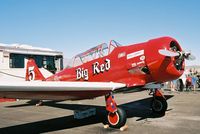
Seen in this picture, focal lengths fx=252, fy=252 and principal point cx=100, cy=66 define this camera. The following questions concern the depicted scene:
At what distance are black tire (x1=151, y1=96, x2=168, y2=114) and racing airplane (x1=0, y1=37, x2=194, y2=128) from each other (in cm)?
4

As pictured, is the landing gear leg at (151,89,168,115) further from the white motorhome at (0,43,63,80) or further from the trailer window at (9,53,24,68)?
the trailer window at (9,53,24,68)

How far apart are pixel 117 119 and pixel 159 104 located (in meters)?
2.81

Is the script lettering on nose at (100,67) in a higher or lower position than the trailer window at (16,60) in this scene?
lower

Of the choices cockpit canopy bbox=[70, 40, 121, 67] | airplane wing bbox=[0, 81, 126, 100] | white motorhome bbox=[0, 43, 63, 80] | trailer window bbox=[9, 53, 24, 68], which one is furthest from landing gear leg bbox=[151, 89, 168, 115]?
trailer window bbox=[9, 53, 24, 68]

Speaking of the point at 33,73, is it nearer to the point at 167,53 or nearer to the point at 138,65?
the point at 138,65

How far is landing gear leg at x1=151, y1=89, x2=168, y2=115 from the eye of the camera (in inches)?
385

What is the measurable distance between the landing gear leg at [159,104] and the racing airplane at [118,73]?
0.04m

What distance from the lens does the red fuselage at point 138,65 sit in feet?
26.1

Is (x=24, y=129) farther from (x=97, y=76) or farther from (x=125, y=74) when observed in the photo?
(x=125, y=74)

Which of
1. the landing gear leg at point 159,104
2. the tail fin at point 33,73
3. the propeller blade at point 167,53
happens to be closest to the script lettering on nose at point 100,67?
the propeller blade at point 167,53

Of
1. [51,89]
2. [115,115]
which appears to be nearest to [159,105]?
[115,115]

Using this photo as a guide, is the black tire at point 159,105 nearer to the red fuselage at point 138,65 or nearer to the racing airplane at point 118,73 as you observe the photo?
the racing airplane at point 118,73

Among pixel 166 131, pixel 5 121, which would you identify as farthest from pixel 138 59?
pixel 5 121

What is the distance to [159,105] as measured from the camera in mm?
9883
